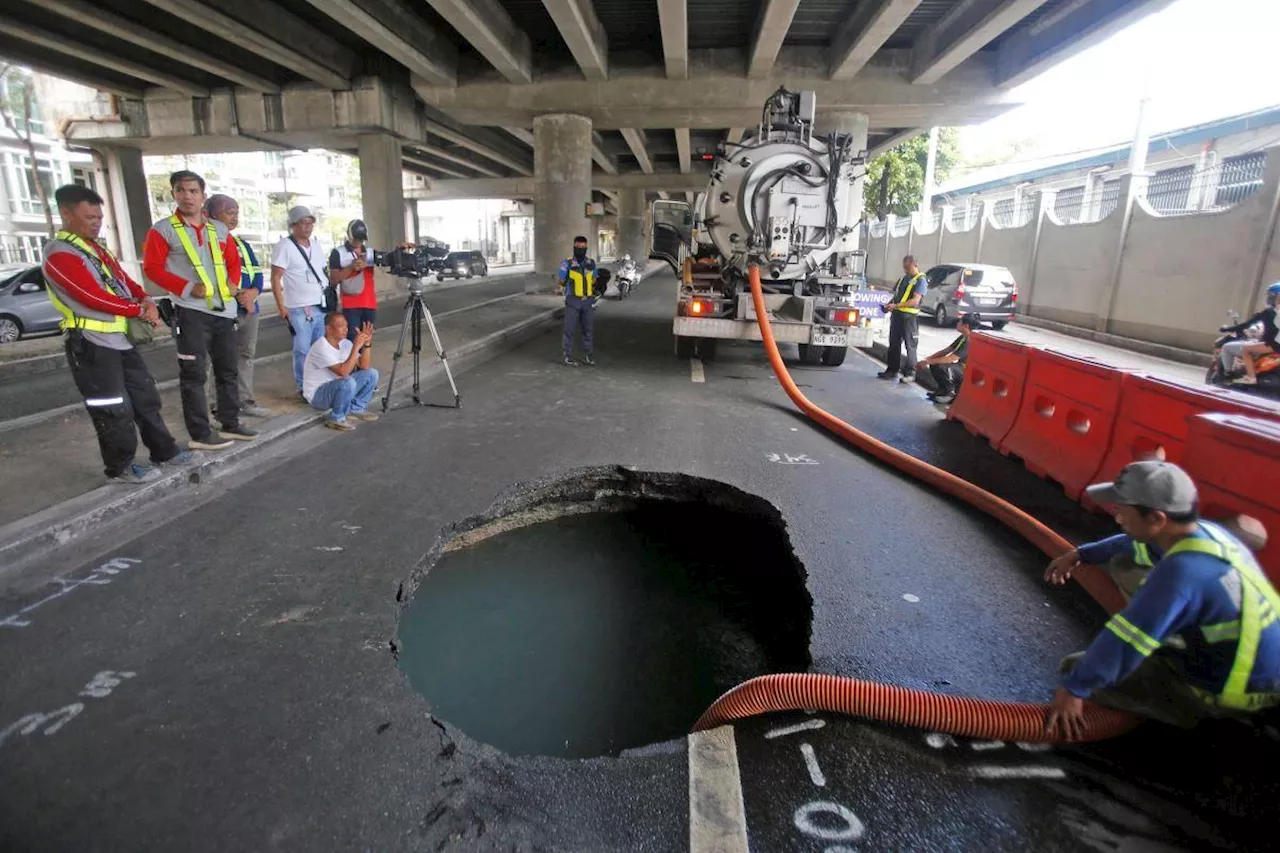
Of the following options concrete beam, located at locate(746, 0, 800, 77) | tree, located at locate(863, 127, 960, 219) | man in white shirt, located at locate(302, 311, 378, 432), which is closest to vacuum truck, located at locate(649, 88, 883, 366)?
concrete beam, located at locate(746, 0, 800, 77)

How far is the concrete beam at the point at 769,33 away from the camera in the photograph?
11.8m

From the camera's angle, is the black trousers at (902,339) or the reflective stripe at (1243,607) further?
the black trousers at (902,339)

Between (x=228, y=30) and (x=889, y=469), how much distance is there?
1470 cm

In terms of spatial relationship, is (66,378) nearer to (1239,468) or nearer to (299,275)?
(299,275)

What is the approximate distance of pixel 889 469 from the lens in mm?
5391

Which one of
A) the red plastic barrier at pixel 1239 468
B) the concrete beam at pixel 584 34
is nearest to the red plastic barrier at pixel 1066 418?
the red plastic barrier at pixel 1239 468

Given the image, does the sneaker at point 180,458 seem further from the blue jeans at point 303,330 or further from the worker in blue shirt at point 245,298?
the blue jeans at point 303,330

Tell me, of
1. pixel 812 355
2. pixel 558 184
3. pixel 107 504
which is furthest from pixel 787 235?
pixel 558 184

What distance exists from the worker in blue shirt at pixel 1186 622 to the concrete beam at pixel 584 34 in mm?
12724

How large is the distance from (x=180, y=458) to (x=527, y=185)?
37.3 meters

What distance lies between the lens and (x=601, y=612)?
433 centimetres

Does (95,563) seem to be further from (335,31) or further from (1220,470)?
(335,31)

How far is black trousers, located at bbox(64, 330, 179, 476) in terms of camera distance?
155 inches

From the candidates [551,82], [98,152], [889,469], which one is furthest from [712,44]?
[98,152]
